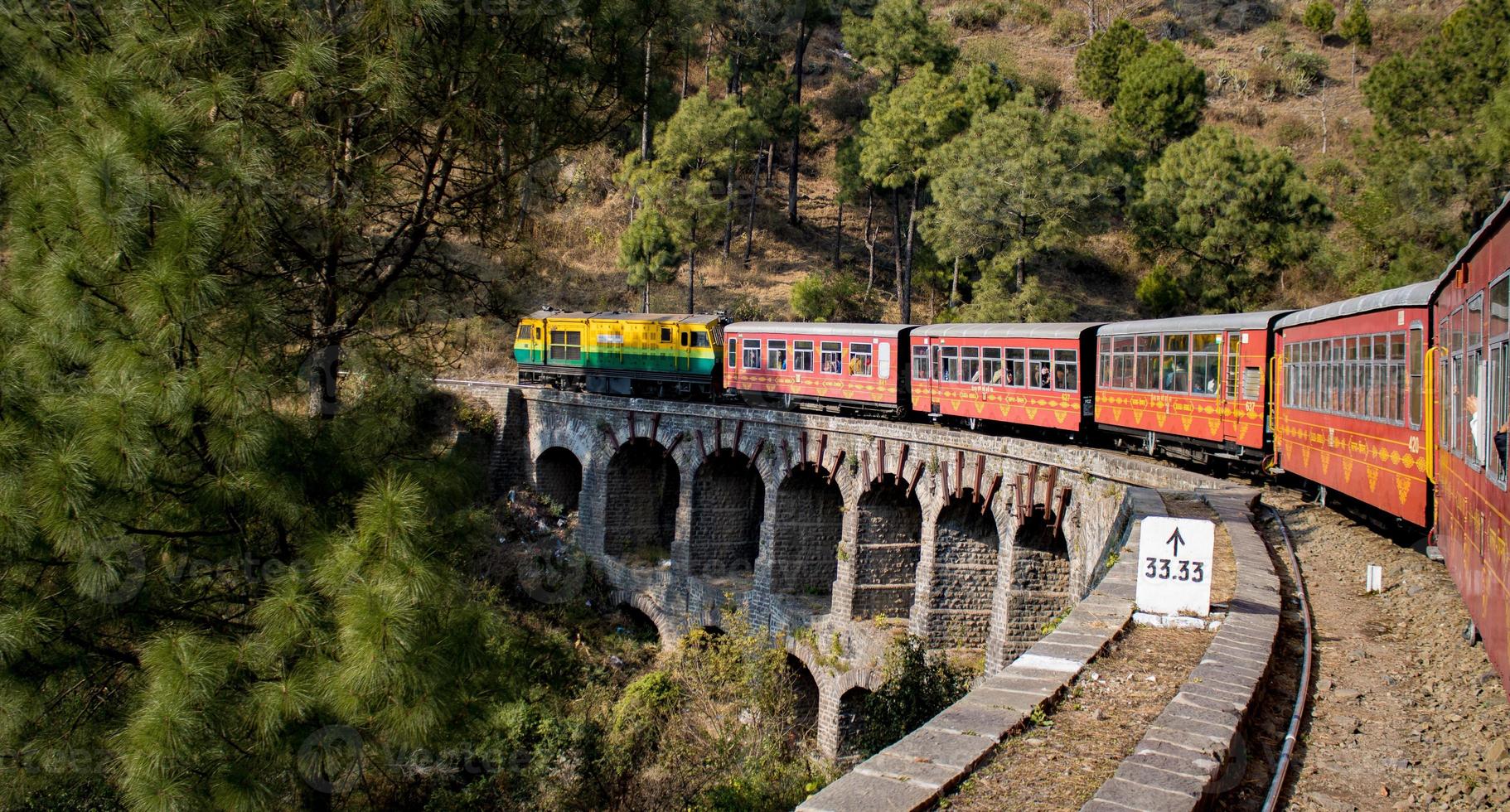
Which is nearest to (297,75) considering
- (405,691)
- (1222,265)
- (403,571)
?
(403,571)

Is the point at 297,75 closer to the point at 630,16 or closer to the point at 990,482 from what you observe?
the point at 630,16

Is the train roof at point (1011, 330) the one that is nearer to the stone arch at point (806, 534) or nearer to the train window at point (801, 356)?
the train window at point (801, 356)

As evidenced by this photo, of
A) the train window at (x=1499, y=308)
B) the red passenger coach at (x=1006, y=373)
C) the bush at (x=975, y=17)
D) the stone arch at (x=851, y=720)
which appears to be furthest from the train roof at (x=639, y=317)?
the bush at (x=975, y=17)

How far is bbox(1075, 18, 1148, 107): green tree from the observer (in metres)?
52.2

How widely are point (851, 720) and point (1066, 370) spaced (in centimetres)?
760

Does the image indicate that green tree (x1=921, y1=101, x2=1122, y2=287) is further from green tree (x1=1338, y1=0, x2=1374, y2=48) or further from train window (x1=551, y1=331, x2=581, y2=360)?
green tree (x1=1338, y1=0, x2=1374, y2=48)

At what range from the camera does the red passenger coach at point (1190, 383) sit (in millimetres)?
15492

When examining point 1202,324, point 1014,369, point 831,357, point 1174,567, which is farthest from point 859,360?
point 1174,567

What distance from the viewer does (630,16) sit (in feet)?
35.1

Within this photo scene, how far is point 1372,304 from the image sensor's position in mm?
11281

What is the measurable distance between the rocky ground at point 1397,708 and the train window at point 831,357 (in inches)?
637

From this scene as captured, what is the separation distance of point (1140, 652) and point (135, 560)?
6.33 m

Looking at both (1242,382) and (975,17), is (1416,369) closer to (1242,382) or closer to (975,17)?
(1242,382)

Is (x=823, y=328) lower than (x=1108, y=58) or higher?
lower
